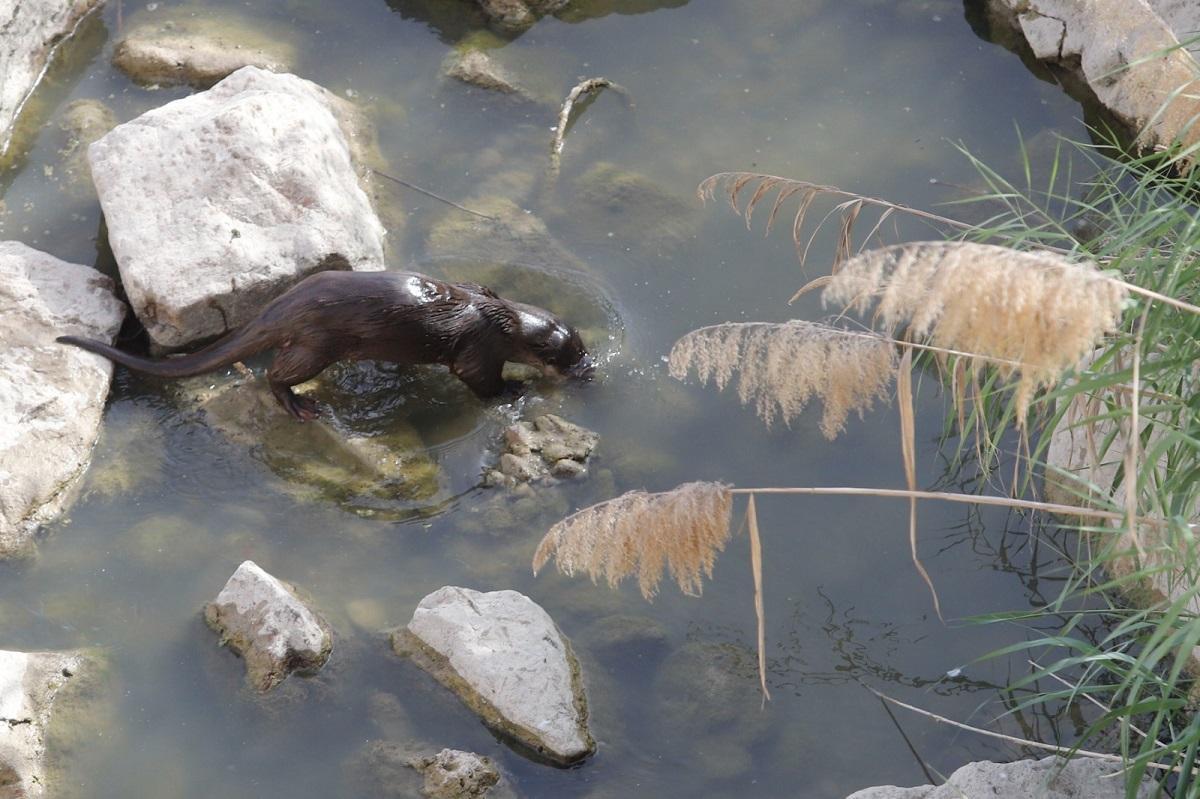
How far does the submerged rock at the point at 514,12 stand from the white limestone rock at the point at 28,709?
123 inches

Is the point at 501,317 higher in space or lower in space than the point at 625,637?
higher

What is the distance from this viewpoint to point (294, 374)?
405 cm

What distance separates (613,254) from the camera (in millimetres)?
4664

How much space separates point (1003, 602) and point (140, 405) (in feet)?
8.82

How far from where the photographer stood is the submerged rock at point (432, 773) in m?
3.20

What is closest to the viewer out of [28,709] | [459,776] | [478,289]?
[459,776]

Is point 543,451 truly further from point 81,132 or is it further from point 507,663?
point 81,132

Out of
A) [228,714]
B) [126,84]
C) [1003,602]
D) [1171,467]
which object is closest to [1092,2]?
[1171,467]

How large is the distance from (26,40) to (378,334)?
2.24 metres

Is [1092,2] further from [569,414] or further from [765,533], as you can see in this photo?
[569,414]

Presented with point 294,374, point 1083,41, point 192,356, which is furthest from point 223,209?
point 1083,41

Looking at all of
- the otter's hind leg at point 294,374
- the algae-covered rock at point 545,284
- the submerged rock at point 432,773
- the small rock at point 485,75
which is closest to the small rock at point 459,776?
the submerged rock at point 432,773

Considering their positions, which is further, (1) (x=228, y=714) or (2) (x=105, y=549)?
(2) (x=105, y=549)

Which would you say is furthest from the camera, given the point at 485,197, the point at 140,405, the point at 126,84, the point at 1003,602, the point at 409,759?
the point at 126,84
